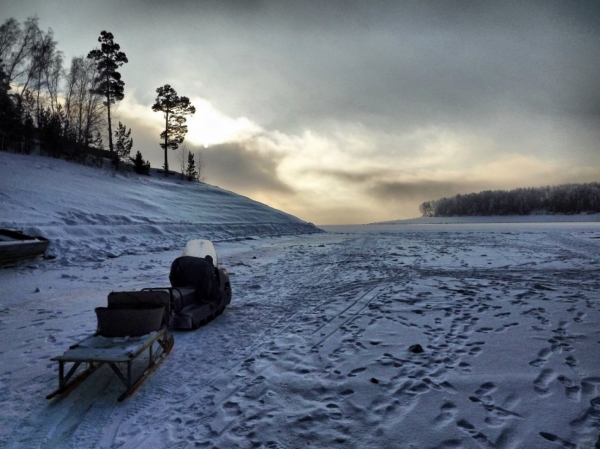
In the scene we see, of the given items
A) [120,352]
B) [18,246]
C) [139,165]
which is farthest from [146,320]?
[139,165]

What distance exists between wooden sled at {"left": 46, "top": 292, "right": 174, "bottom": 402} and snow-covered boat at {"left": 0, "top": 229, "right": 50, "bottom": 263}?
9835 millimetres

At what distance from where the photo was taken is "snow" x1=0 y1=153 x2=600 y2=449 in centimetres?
335

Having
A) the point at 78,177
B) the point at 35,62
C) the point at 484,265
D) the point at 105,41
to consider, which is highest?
the point at 105,41

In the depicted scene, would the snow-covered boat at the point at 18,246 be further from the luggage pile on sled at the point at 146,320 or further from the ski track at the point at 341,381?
the luggage pile on sled at the point at 146,320

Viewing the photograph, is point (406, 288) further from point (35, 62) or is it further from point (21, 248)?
point (35, 62)

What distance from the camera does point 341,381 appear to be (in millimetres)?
4332

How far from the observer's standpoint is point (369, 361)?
491cm

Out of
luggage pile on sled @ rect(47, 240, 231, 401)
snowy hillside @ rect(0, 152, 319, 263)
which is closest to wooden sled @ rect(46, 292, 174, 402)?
luggage pile on sled @ rect(47, 240, 231, 401)

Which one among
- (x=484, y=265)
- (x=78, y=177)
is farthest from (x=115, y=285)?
(x=78, y=177)

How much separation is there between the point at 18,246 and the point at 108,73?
43922 millimetres

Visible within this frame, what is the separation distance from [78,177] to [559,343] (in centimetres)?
3438

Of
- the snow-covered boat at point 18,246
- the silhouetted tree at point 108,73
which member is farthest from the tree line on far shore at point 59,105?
the snow-covered boat at point 18,246

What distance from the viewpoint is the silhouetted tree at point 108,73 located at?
46.7 m

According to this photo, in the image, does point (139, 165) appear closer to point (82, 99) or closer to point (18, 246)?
point (82, 99)
